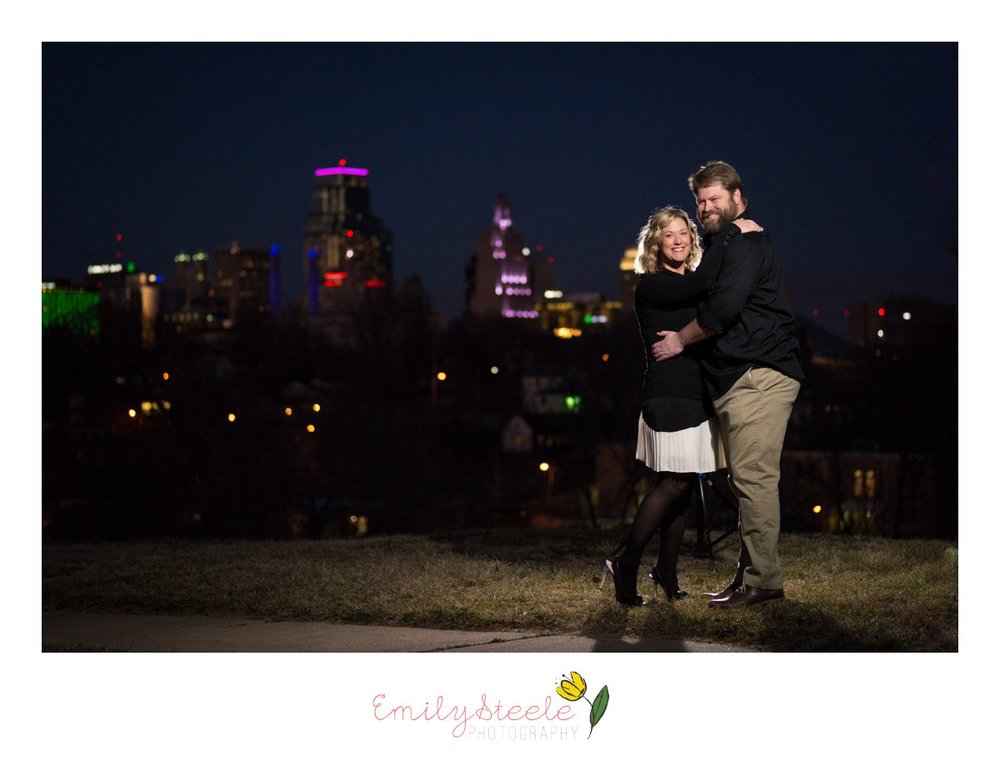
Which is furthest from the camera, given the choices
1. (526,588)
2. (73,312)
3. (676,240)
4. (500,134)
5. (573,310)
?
(573,310)

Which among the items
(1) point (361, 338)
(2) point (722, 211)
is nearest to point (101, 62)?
(1) point (361, 338)

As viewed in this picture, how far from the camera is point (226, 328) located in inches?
1980

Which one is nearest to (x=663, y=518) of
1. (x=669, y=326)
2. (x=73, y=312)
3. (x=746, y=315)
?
(x=669, y=326)

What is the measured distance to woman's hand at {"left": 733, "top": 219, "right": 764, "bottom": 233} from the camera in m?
5.56

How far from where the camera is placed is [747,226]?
5602 millimetres

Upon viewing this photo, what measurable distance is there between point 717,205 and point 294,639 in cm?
271

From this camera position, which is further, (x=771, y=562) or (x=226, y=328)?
(x=226, y=328)

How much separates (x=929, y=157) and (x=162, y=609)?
36.7 metres

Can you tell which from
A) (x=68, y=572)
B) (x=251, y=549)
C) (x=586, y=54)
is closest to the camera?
(x=68, y=572)

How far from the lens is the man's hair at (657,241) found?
573 cm

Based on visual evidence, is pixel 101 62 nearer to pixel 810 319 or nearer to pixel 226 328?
pixel 226 328

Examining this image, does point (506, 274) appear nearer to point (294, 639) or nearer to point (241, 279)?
point (241, 279)
